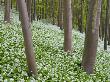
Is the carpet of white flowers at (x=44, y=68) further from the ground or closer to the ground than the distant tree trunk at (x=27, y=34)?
closer to the ground

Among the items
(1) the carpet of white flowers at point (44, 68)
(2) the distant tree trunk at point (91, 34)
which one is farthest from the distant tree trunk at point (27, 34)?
(2) the distant tree trunk at point (91, 34)

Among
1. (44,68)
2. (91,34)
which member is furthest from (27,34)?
(91,34)

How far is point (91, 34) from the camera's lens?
13102mm

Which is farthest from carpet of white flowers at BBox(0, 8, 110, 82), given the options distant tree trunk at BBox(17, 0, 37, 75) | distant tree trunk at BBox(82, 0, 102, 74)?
distant tree trunk at BBox(82, 0, 102, 74)

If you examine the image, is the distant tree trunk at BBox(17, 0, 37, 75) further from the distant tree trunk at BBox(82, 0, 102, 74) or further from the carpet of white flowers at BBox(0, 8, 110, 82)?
the distant tree trunk at BBox(82, 0, 102, 74)

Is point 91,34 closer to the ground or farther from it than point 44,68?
farther from it

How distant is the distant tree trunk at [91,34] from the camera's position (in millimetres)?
12930

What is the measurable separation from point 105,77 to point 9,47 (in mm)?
4976

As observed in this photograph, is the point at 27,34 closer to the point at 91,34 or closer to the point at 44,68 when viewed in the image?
the point at 44,68

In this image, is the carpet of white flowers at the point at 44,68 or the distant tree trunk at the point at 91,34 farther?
the distant tree trunk at the point at 91,34

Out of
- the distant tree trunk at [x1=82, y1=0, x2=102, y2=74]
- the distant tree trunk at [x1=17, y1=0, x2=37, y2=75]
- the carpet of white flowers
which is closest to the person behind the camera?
the distant tree trunk at [x1=17, y1=0, x2=37, y2=75]

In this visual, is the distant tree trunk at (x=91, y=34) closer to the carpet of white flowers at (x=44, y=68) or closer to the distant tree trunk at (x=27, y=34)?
the carpet of white flowers at (x=44, y=68)

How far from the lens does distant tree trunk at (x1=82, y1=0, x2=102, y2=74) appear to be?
1293 centimetres

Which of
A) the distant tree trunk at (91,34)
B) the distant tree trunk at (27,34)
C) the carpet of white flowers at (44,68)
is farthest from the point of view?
the distant tree trunk at (91,34)
